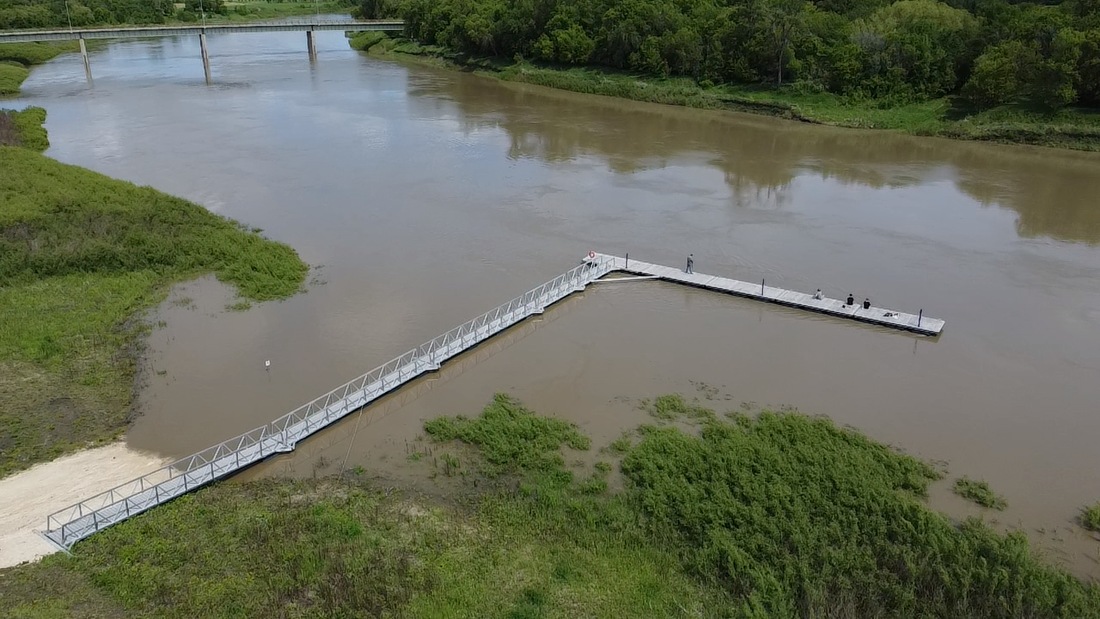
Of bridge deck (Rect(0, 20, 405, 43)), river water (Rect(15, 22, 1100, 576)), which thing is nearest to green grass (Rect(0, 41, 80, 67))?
bridge deck (Rect(0, 20, 405, 43))

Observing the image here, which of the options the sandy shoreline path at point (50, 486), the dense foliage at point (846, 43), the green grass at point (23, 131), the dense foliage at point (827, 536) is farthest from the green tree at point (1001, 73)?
the green grass at point (23, 131)

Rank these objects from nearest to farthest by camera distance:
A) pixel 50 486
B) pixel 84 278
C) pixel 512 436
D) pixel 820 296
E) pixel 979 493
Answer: pixel 50 486, pixel 979 493, pixel 512 436, pixel 820 296, pixel 84 278

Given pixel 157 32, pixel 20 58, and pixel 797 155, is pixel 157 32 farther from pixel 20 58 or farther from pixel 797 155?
pixel 797 155

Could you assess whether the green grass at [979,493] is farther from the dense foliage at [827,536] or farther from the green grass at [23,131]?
the green grass at [23,131]

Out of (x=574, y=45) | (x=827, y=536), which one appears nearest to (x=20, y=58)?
(x=574, y=45)

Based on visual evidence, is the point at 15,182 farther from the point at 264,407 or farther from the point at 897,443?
the point at 897,443

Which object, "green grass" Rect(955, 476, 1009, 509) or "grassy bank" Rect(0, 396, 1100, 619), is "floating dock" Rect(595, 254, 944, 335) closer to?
"grassy bank" Rect(0, 396, 1100, 619)
